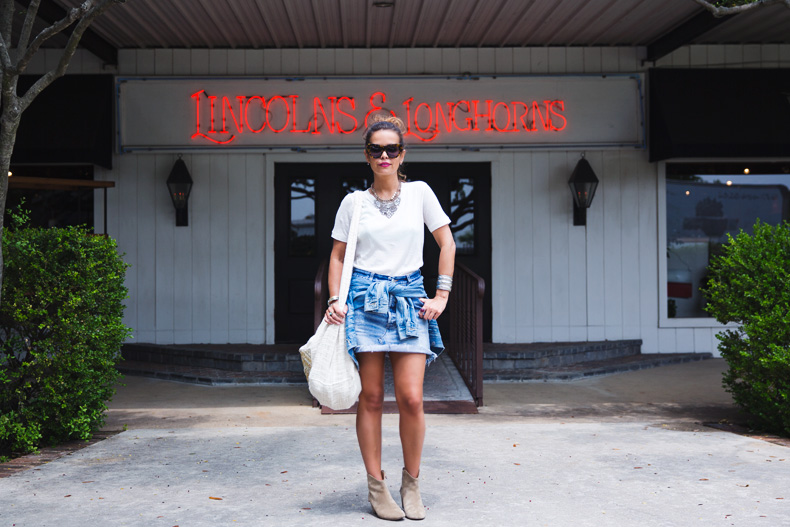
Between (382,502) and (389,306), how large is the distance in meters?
0.80

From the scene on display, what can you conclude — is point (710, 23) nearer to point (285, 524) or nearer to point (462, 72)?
point (462, 72)

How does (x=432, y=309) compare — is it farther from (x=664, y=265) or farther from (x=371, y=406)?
(x=664, y=265)

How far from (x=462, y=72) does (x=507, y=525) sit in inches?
268

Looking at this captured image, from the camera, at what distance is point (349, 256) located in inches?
128

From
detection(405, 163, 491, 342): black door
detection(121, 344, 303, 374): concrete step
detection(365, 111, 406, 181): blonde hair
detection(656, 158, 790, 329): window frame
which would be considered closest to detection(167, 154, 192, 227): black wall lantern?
detection(121, 344, 303, 374): concrete step

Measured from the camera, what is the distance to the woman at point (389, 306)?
126 inches

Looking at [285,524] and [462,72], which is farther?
[462,72]

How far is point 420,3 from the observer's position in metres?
7.79

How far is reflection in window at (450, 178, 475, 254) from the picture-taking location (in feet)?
30.4

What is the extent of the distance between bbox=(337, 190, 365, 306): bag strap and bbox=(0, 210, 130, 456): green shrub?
203 centimetres

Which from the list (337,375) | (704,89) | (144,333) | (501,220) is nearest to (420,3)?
(501,220)

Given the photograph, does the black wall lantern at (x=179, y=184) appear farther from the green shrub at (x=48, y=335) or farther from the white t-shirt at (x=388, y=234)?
the white t-shirt at (x=388, y=234)

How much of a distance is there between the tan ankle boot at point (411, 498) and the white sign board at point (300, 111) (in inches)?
241

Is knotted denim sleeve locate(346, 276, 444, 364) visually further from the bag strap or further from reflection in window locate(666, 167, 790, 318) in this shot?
reflection in window locate(666, 167, 790, 318)
